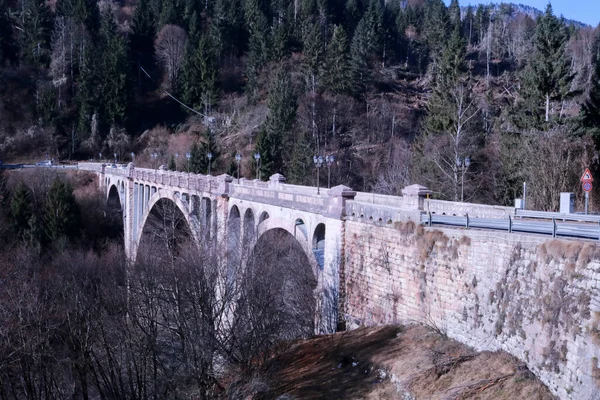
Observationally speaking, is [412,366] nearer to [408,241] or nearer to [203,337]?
[408,241]

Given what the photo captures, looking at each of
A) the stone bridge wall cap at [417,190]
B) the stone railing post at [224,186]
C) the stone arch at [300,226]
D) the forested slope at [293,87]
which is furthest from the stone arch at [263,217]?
the forested slope at [293,87]

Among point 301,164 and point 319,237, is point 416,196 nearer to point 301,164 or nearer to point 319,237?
point 319,237

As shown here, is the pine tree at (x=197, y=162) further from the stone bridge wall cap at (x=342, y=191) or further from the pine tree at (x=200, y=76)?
the stone bridge wall cap at (x=342, y=191)

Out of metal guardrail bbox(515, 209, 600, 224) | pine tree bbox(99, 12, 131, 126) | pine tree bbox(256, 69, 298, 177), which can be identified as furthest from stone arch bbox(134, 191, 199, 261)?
pine tree bbox(99, 12, 131, 126)

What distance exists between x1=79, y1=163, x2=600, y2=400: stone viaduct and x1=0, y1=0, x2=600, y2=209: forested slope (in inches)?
430

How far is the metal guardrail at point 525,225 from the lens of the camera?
12.0 metres

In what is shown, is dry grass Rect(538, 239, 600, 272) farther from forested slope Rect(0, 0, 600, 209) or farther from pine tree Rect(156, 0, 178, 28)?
pine tree Rect(156, 0, 178, 28)

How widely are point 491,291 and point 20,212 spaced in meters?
42.2

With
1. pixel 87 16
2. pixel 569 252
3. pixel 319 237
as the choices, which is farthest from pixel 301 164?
pixel 87 16

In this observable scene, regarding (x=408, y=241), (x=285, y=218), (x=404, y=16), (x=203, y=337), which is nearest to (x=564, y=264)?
(x=408, y=241)

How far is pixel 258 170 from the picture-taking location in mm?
48156

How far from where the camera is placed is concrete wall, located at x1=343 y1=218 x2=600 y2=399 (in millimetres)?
11047

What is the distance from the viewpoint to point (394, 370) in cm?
1480

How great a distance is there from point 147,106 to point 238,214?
55.8 m
